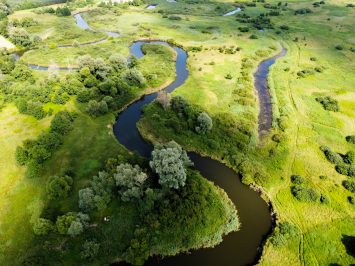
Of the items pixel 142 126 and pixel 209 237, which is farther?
pixel 142 126

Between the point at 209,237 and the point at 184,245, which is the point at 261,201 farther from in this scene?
the point at 184,245

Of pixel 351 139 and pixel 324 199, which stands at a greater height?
pixel 351 139

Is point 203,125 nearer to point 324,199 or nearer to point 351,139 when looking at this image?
point 324,199

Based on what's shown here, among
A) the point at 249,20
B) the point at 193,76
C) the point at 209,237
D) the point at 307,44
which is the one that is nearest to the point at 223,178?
the point at 209,237

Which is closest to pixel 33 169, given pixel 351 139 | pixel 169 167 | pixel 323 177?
pixel 169 167

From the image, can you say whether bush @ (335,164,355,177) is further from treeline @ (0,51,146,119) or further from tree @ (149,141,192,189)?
treeline @ (0,51,146,119)

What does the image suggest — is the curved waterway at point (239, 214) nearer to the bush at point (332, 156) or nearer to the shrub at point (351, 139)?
A: the bush at point (332, 156)
